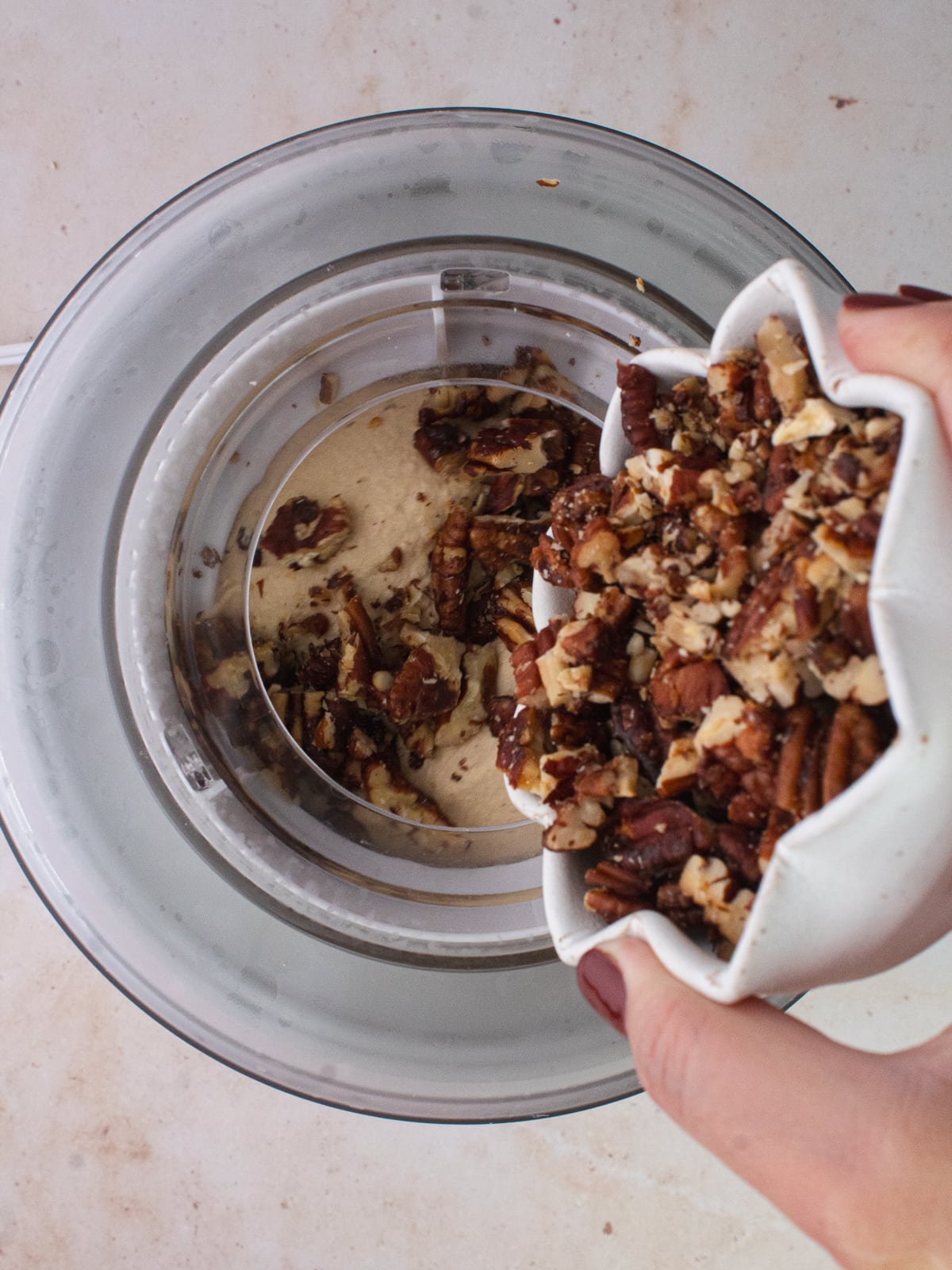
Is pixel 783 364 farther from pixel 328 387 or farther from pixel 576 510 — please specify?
pixel 328 387

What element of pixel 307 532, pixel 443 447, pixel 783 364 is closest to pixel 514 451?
pixel 443 447

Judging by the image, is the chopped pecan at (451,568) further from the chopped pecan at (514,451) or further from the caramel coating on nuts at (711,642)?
the caramel coating on nuts at (711,642)

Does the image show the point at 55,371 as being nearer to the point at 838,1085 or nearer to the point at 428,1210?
the point at 838,1085

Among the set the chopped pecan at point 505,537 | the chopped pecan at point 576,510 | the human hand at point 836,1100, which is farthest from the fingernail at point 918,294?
the chopped pecan at point 505,537

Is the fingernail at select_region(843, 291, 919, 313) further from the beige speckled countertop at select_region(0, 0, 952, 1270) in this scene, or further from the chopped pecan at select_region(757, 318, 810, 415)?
the beige speckled countertop at select_region(0, 0, 952, 1270)

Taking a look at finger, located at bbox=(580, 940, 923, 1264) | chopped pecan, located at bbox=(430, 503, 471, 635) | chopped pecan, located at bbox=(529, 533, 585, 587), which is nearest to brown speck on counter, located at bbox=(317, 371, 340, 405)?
chopped pecan, located at bbox=(430, 503, 471, 635)

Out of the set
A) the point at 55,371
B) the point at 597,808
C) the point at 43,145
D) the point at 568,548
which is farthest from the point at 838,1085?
the point at 43,145
